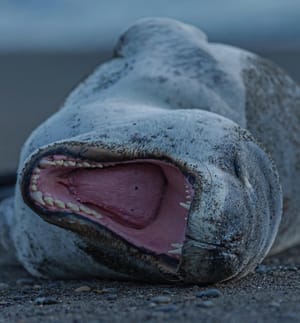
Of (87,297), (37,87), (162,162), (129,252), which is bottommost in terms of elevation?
(37,87)

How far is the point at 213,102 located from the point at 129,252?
1.20 meters

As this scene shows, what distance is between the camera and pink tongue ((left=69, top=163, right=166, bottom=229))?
11.6 ft

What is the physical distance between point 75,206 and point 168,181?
0.32 m

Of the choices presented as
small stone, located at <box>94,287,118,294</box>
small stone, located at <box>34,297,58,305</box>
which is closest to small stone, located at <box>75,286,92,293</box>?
small stone, located at <box>94,287,118,294</box>

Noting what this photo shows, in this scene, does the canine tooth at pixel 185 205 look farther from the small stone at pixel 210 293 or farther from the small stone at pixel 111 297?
the small stone at pixel 111 297

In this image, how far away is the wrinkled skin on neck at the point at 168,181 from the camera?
11.1ft

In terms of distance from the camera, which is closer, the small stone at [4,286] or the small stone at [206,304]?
the small stone at [206,304]

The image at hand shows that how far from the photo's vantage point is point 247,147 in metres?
3.71

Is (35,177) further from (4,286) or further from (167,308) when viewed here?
(4,286)

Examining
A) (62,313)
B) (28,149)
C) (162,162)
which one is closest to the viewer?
(62,313)

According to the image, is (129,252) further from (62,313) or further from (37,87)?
(37,87)

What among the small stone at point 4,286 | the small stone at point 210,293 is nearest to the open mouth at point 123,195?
the small stone at point 210,293

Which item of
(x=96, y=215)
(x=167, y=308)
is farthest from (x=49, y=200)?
(x=167, y=308)

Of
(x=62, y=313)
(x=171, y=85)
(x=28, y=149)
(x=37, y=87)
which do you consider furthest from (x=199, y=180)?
(x=37, y=87)
